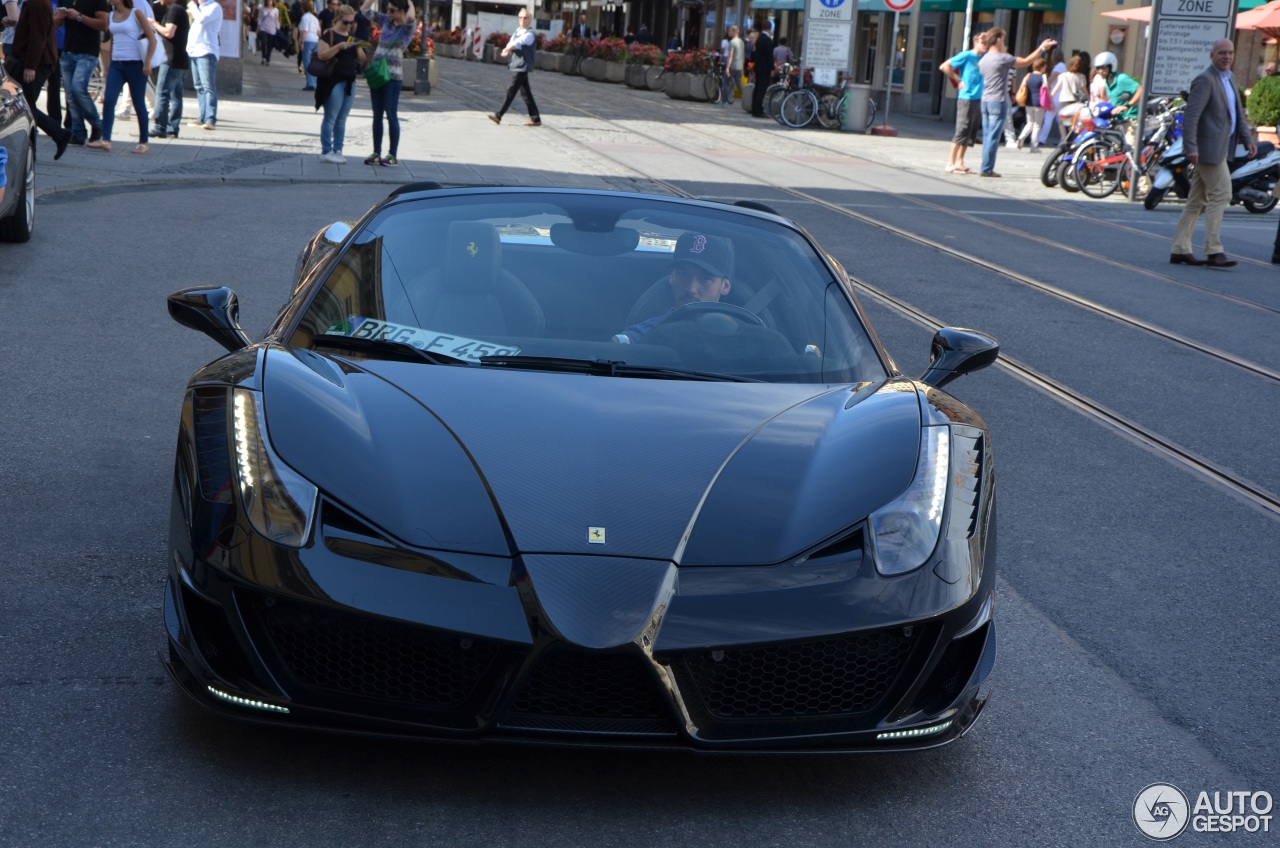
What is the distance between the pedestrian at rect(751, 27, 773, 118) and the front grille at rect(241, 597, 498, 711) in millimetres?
31688

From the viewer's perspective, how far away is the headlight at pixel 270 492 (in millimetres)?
2887

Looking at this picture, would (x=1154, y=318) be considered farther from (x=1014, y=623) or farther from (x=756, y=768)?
(x=756, y=768)

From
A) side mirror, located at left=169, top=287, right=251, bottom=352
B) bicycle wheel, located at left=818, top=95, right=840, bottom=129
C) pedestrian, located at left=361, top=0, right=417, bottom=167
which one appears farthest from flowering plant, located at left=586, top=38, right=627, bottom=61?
side mirror, located at left=169, top=287, right=251, bottom=352

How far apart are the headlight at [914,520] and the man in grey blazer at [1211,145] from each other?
1003cm

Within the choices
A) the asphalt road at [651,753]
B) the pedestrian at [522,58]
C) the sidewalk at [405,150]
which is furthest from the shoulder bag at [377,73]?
the asphalt road at [651,753]

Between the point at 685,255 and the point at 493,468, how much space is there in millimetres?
1412

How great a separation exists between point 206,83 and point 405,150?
109 inches

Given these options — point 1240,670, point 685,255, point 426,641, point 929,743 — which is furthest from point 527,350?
point 1240,670

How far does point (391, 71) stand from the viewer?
16.2m

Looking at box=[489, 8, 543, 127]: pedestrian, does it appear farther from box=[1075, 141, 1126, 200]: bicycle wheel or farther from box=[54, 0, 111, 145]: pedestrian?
box=[1075, 141, 1126, 200]: bicycle wheel

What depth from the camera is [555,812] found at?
2.86 metres

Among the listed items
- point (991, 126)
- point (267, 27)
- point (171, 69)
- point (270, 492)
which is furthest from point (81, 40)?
point (267, 27)

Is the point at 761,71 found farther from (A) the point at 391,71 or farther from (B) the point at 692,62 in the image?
(A) the point at 391,71

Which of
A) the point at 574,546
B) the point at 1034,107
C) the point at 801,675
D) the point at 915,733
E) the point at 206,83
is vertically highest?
the point at 1034,107
